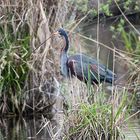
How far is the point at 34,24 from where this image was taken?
32.9 ft

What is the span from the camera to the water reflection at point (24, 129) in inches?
344

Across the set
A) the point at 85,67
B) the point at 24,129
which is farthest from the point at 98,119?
the point at 85,67

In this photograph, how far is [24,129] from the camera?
30.8 feet

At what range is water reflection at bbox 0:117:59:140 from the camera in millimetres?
8739

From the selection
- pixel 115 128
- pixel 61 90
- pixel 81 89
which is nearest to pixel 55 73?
pixel 61 90

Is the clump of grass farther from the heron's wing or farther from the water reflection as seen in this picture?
the heron's wing

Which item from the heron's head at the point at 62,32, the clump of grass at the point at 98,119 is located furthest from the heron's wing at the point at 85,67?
the clump of grass at the point at 98,119

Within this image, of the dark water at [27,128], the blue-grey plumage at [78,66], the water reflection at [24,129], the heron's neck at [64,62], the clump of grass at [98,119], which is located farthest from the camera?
the heron's neck at [64,62]

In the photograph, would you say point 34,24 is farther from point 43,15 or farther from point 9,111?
point 9,111

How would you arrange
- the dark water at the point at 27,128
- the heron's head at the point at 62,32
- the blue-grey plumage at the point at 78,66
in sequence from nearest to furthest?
the dark water at the point at 27,128 < the blue-grey plumage at the point at 78,66 < the heron's head at the point at 62,32

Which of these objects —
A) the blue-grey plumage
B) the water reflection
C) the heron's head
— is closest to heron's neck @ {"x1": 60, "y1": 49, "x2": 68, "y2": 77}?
the blue-grey plumage

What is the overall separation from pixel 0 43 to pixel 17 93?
0.76 meters

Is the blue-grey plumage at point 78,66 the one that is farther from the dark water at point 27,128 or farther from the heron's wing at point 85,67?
the dark water at point 27,128

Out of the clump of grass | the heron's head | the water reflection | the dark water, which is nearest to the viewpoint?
the clump of grass
